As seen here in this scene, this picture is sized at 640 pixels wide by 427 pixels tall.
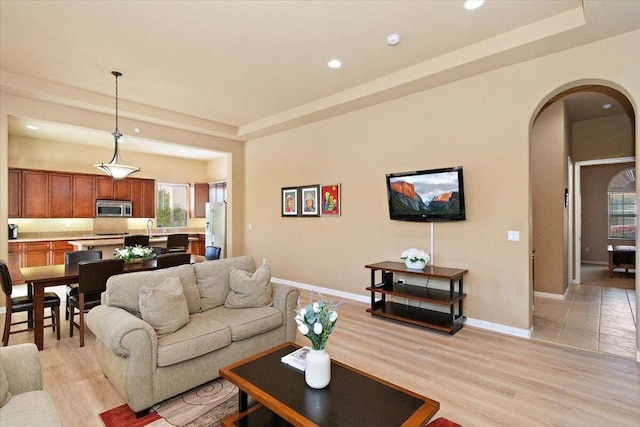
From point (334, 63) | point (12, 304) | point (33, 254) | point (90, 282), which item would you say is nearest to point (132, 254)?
point (90, 282)

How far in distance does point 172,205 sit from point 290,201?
505cm

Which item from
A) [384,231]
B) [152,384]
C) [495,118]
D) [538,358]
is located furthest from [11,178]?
[538,358]

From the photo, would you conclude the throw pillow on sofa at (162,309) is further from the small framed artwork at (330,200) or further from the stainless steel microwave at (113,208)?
the stainless steel microwave at (113,208)

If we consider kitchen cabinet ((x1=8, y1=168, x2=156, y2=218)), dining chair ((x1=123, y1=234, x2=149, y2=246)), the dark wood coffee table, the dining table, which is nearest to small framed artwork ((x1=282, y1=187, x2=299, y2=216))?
dining chair ((x1=123, y1=234, x2=149, y2=246))

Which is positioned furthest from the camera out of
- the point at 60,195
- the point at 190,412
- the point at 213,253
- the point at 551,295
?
the point at 60,195

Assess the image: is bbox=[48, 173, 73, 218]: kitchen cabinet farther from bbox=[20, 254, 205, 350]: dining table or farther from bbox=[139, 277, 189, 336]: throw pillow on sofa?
bbox=[139, 277, 189, 336]: throw pillow on sofa

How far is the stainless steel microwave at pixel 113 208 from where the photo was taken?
806 centimetres

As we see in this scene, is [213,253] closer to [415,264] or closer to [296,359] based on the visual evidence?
[415,264]

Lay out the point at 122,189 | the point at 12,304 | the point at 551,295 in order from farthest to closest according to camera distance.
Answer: the point at 122,189 < the point at 551,295 < the point at 12,304

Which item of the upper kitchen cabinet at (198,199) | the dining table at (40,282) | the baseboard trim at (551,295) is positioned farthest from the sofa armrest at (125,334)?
the upper kitchen cabinet at (198,199)

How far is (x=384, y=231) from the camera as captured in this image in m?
5.02

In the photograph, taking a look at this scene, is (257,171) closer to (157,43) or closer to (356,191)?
(356,191)

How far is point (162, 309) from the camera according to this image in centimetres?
260

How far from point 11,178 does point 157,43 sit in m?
5.80
